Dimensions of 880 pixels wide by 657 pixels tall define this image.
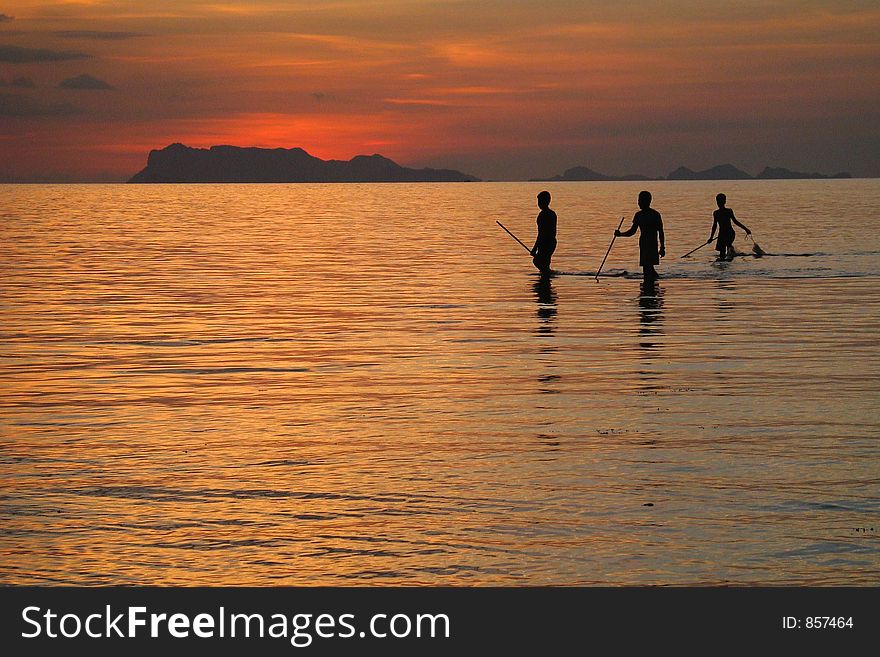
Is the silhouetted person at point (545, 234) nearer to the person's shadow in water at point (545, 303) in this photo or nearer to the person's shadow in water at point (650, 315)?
the person's shadow in water at point (545, 303)

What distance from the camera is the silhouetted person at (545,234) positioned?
2774 cm

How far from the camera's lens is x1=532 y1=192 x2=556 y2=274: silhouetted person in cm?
2774

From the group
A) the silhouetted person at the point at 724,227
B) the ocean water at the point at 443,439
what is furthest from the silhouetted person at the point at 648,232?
the silhouetted person at the point at 724,227

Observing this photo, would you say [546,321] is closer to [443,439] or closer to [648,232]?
[648,232]

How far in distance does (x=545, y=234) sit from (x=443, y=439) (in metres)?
18.0

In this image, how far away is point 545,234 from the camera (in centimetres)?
2897

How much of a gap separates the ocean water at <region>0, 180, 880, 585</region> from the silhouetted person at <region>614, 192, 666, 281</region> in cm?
118

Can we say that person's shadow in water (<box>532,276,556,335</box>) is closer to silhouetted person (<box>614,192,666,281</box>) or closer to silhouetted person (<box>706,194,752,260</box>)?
silhouetted person (<box>614,192,666,281</box>)

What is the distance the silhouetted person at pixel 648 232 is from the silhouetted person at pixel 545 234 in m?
1.89

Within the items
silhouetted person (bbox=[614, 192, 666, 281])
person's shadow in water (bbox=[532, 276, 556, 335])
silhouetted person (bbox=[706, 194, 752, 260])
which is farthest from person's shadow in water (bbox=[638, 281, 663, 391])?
silhouetted person (bbox=[706, 194, 752, 260])

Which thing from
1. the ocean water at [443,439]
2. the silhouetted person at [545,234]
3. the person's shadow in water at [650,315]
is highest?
the silhouetted person at [545,234]

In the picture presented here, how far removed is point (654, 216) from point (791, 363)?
10203 millimetres

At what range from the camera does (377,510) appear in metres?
8.82

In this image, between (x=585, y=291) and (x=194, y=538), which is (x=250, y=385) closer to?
(x=194, y=538)
